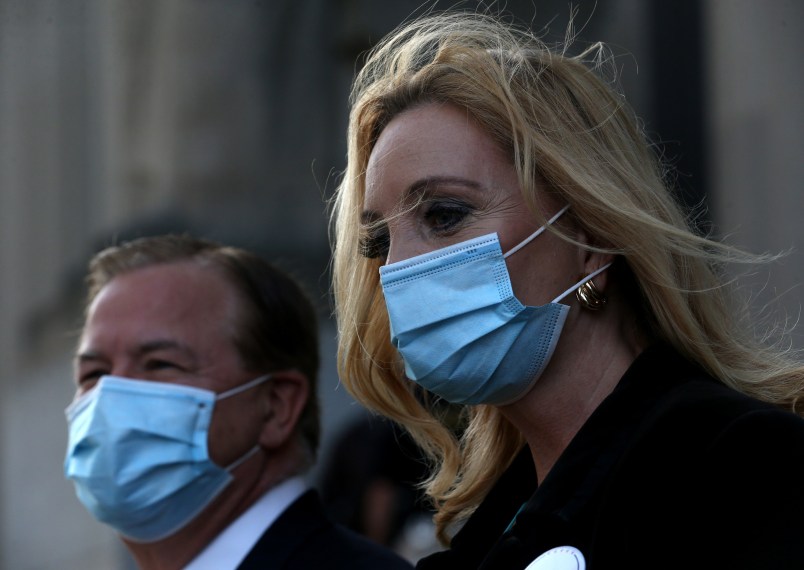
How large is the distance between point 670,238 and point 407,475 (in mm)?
3073

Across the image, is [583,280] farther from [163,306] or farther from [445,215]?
[163,306]

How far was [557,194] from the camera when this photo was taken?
88.9 inches

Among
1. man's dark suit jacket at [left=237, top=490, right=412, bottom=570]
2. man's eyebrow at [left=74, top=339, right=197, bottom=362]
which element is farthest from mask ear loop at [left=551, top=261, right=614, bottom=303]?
man's eyebrow at [left=74, top=339, right=197, bottom=362]

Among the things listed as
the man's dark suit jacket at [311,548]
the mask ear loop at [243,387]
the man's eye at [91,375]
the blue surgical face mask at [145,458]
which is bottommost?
the man's dark suit jacket at [311,548]

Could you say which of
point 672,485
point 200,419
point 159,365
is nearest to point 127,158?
point 159,365

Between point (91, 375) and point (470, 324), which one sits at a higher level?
point (470, 324)

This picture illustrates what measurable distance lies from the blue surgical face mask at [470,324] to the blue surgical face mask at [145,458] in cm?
121

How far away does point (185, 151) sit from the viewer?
6.70 m

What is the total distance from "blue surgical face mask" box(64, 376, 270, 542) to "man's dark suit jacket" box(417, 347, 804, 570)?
1369mm

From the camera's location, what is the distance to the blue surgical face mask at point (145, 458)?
3.24 meters

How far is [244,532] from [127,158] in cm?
395

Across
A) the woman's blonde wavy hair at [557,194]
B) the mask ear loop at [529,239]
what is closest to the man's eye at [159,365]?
the woman's blonde wavy hair at [557,194]

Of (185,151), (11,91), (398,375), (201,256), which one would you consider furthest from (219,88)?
(398,375)

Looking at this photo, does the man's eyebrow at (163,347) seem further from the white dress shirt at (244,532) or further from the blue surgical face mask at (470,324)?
the blue surgical face mask at (470,324)
